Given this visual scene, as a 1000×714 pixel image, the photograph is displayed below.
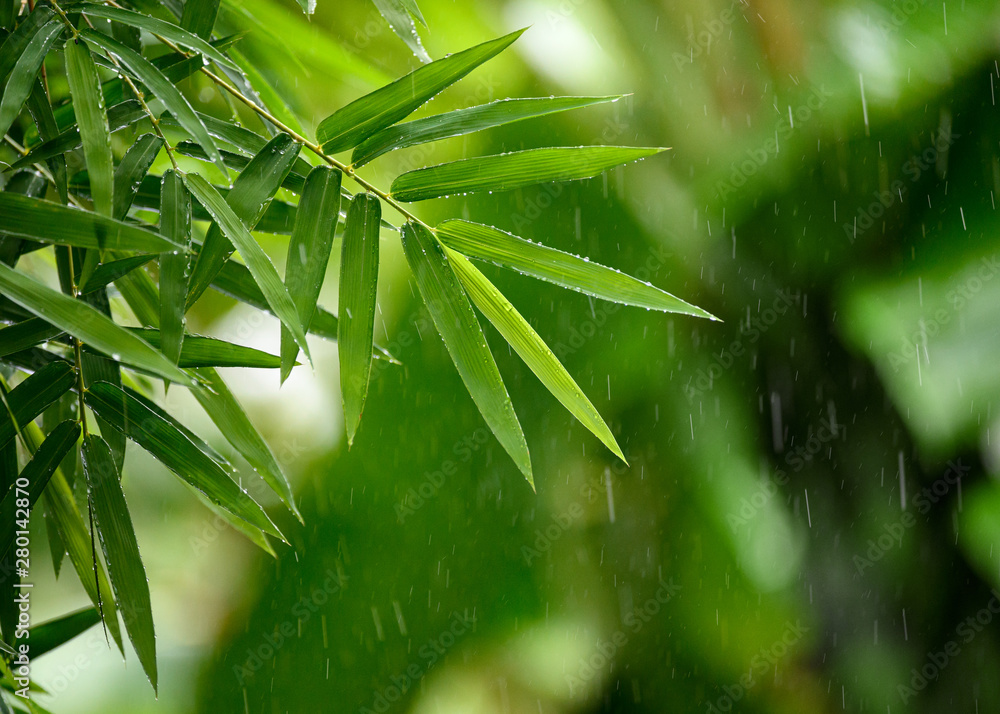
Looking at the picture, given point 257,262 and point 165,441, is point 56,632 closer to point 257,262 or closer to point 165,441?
point 165,441

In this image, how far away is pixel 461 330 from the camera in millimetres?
567

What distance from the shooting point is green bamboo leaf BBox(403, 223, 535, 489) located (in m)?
0.57

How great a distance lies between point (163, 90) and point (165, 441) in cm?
26

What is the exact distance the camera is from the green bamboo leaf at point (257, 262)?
0.48 m

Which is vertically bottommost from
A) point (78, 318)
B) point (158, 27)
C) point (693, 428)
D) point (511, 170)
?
point (693, 428)

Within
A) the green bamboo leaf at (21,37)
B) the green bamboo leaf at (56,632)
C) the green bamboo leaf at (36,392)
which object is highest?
the green bamboo leaf at (21,37)

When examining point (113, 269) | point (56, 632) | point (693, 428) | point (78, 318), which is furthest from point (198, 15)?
point (693, 428)

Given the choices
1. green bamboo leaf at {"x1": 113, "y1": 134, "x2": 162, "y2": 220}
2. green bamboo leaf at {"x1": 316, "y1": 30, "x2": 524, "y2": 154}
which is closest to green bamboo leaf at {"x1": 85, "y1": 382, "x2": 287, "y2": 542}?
green bamboo leaf at {"x1": 113, "y1": 134, "x2": 162, "y2": 220}

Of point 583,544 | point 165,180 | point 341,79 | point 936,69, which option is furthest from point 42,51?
point 936,69

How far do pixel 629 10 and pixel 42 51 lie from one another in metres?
1.81

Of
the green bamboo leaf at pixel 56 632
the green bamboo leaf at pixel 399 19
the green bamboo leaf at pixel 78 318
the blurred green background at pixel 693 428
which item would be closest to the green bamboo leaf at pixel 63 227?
the green bamboo leaf at pixel 78 318

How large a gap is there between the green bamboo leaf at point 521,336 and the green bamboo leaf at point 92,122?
237mm

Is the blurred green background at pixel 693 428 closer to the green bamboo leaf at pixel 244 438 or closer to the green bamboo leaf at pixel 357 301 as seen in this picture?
the green bamboo leaf at pixel 244 438

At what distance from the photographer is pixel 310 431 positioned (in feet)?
6.14
